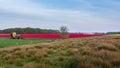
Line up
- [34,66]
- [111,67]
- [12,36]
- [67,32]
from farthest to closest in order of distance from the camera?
[67,32] < [12,36] < [34,66] < [111,67]

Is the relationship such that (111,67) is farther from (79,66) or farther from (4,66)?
(4,66)

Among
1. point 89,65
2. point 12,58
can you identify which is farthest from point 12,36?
point 89,65

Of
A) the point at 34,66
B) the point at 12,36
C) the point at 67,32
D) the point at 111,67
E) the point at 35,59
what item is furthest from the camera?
the point at 67,32

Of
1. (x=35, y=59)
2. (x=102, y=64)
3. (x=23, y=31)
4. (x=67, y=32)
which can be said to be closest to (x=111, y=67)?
(x=102, y=64)

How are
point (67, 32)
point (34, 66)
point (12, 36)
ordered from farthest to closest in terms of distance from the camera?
point (67, 32)
point (12, 36)
point (34, 66)

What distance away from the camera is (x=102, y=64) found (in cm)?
1129

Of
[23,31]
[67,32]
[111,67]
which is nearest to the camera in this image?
[111,67]

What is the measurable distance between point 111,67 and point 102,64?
0.46m

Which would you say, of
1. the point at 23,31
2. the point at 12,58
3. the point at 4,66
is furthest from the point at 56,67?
the point at 23,31

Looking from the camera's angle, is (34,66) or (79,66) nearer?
(79,66)

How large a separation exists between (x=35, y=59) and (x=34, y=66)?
3182mm

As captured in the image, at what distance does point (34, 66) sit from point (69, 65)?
157cm

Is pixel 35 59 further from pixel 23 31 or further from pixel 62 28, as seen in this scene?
pixel 23 31

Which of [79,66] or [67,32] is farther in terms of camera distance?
[67,32]
